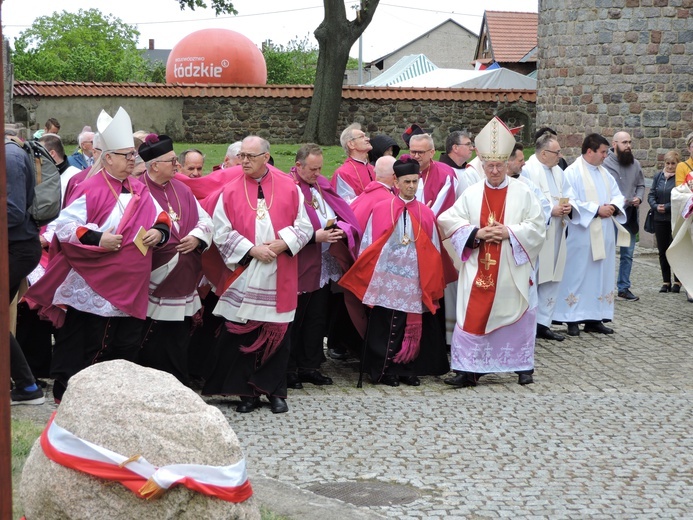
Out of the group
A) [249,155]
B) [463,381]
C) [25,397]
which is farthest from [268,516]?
[463,381]

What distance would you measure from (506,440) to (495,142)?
2.51 meters

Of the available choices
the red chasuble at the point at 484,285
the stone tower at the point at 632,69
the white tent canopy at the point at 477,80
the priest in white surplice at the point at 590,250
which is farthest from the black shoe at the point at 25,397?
the white tent canopy at the point at 477,80

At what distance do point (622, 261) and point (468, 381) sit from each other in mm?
4622

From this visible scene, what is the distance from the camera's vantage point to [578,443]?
6672mm

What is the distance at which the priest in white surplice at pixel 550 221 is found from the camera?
10156mm

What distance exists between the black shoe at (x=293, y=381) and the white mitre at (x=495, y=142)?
7.20 ft

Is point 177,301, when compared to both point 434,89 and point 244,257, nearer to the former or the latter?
point 244,257

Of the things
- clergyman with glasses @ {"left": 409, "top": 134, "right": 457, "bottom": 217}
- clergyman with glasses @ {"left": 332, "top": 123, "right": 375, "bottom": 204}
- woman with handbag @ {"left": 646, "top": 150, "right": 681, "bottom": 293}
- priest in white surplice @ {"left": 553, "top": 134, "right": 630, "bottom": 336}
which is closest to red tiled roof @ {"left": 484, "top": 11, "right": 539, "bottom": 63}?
woman with handbag @ {"left": 646, "top": 150, "right": 681, "bottom": 293}

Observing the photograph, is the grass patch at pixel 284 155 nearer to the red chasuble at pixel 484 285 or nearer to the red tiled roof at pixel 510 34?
the red chasuble at pixel 484 285

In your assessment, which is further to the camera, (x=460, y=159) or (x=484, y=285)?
(x=460, y=159)

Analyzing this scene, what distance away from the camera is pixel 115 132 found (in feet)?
22.6

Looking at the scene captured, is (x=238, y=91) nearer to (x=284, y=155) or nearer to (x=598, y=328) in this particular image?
(x=284, y=155)

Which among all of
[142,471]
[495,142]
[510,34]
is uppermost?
[510,34]

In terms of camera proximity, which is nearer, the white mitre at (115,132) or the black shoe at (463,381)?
the white mitre at (115,132)
